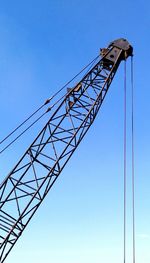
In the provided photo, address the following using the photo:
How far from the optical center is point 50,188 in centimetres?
2088

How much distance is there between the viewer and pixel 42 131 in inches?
849

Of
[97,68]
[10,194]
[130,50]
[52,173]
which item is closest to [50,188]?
[52,173]

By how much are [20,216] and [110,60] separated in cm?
1020

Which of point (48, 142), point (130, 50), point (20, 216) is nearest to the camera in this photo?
point (20, 216)

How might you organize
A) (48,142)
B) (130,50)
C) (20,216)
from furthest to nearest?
1. (130,50)
2. (48,142)
3. (20,216)

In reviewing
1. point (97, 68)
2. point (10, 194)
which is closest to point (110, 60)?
point (97, 68)

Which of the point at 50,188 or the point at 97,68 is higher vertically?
the point at 97,68

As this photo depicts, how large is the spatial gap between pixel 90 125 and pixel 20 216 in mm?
6300

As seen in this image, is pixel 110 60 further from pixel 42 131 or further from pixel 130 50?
pixel 42 131

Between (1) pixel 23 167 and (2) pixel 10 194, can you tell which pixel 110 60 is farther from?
(2) pixel 10 194

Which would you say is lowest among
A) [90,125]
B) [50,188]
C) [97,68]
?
[50,188]

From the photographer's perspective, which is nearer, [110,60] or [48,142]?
[48,142]

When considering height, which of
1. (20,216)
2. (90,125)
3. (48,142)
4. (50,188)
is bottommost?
(20,216)

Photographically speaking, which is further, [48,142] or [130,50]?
[130,50]
